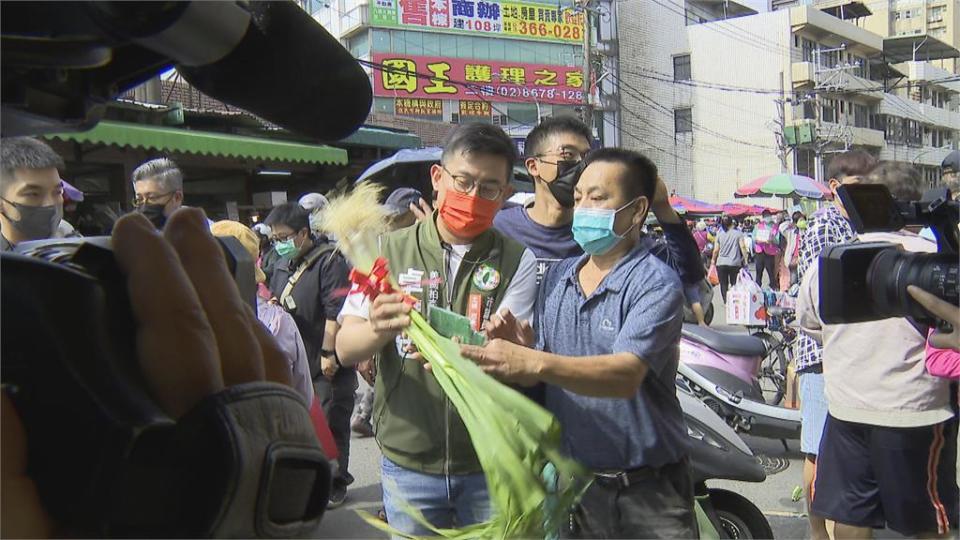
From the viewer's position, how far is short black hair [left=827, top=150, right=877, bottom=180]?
14.0ft

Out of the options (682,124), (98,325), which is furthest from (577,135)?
(682,124)

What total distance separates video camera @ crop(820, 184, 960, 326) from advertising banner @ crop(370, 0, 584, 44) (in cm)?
3227

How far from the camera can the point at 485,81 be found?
33.9 m

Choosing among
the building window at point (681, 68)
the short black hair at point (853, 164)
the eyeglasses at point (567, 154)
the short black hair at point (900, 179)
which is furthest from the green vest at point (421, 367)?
the building window at point (681, 68)

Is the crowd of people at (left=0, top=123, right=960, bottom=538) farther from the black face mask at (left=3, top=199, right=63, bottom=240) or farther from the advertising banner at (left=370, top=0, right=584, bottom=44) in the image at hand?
the advertising banner at (left=370, top=0, right=584, bottom=44)

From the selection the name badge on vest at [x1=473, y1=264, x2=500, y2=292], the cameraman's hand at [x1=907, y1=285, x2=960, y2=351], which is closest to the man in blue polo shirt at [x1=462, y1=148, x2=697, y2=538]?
the name badge on vest at [x1=473, y1=264, x2=500, y2=292]

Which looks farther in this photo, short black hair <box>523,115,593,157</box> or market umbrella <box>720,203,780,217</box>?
market umbrella <box>720,203,780,217</box>

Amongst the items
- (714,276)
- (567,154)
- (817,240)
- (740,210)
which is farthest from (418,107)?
(567,154)

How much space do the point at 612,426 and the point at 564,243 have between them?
1.03m

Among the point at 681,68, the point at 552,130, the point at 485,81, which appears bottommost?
the point at 552,130

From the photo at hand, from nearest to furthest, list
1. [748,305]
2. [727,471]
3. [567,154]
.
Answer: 1. [567,154]
2. [727,471]
3. [748,305]

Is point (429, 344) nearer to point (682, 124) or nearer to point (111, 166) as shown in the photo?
point (111, 166)

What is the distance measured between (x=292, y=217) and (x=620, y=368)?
11.5ft

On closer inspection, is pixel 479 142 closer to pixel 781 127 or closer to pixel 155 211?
pixel 155 211
